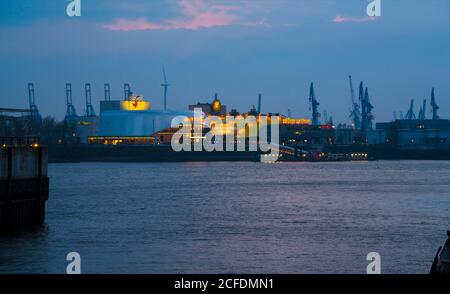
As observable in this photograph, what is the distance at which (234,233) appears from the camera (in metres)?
31.6

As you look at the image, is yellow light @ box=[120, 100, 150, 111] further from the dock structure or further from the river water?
the dock structure

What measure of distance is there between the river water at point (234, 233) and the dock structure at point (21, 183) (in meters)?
0.65

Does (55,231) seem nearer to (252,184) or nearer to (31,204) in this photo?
(31,204)

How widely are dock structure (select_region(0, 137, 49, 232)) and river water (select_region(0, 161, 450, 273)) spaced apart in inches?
25.5

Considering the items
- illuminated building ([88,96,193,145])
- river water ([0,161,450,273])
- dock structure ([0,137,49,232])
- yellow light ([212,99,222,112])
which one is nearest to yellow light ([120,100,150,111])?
illuminated building ([88,96,193,145])

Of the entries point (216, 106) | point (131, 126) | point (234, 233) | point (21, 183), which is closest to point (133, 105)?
point (131, 126)

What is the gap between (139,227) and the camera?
111ft

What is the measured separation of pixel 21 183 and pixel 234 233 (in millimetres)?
7662

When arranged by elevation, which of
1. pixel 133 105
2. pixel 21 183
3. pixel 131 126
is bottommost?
pixel 21 183

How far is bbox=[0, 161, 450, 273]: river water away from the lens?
24.2 metres

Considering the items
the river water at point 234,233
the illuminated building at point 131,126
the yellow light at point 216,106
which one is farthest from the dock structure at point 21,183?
the yellow light at point 216,106

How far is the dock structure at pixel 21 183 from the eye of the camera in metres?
28.3

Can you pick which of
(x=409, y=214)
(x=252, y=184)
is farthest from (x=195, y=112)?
(x=409, y=214)

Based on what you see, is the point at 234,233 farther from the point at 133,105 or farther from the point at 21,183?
the point at 133,105
